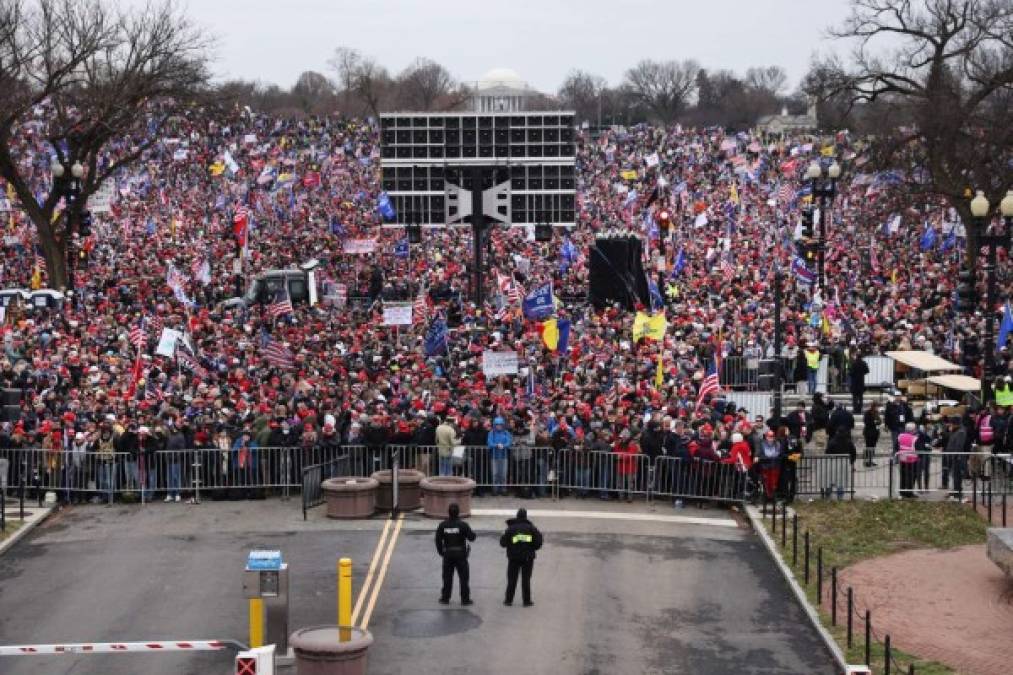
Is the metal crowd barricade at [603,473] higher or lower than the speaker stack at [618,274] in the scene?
lower

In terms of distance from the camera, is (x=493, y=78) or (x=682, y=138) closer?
(x=493, y=78)

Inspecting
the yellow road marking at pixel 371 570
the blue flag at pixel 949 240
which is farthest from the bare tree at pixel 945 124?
the yellow road marking at pixel 371 570

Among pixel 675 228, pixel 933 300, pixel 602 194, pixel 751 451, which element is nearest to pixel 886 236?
pixel 675 228

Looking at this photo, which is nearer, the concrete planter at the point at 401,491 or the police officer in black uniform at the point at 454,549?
the police officer in black uniform at the point at 454,549

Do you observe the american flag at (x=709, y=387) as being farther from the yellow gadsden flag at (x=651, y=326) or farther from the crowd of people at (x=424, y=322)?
the yellow gadsden flag at (x=651, y=326)

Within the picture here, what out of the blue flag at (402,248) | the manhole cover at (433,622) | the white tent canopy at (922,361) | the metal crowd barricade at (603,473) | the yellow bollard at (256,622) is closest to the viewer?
the yellow bollard at (256,622)

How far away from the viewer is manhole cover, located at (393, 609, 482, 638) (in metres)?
19.0

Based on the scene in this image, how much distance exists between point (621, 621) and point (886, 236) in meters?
42.0

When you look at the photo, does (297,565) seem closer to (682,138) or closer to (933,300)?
(933,300)

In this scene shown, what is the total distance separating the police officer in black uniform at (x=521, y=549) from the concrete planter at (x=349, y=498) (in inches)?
221

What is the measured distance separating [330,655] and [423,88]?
163 metres

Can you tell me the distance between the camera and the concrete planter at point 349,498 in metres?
25.3

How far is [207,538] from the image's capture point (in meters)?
24.3

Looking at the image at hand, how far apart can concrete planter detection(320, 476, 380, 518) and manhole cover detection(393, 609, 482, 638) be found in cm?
558
